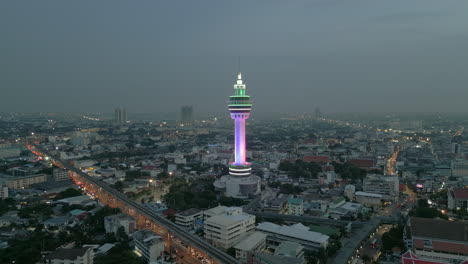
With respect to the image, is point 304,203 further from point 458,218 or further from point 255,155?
point 255,155

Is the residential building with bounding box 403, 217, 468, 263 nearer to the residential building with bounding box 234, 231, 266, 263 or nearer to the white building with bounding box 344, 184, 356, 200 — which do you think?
the residential building with bounding box 234, 231, 266, 263

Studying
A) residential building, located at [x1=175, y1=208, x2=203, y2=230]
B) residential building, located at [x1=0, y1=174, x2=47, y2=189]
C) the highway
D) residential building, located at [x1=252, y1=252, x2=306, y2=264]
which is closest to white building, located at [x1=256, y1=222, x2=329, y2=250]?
residential building, located at [x1=252, y1=252, x2=306, y2=264]

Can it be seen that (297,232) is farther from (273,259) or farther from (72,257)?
(72,257)

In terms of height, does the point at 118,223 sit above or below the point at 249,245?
above

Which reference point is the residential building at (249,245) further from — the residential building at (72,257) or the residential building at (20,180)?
the residential building at (20,180)

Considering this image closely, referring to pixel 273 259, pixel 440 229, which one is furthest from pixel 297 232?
pixel 440 229

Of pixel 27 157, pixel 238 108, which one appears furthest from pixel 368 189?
pixel 27 157
